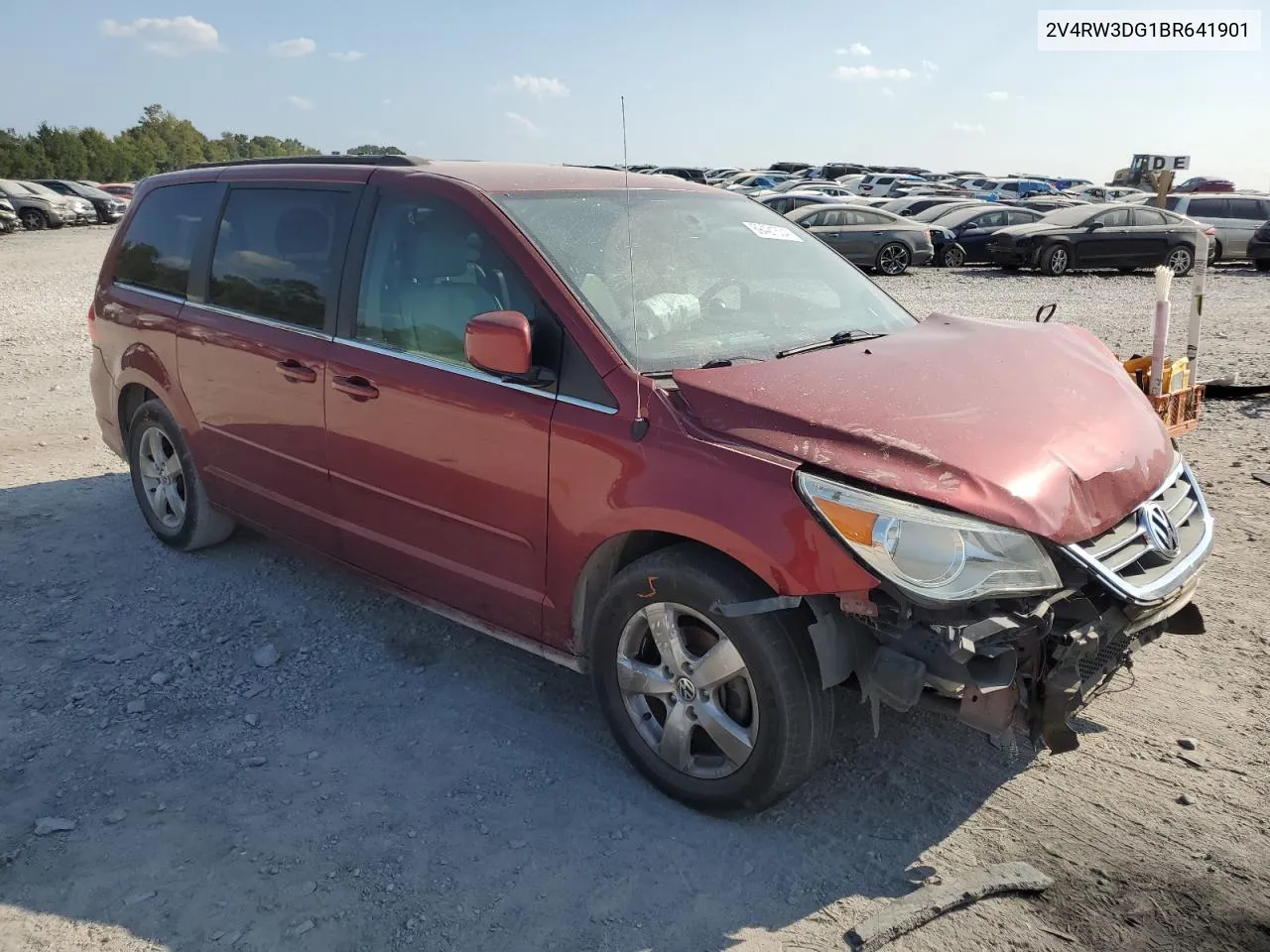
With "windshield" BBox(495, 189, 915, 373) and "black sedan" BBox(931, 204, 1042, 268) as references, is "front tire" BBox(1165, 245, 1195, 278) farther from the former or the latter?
"windshield" BBox(495, 189, 915, 373)

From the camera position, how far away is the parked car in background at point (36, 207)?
33938 mm

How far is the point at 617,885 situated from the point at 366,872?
0.75 metres

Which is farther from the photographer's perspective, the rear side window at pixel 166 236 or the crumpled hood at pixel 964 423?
the rear side window at pixel 166 236

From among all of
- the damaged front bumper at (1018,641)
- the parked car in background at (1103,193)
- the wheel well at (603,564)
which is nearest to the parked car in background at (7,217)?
the wheel well at (603,564)

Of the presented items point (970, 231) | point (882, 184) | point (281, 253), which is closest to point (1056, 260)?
point (970, 231)

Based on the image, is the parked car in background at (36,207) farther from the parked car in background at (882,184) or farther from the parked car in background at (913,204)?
the parked car in background at (882,184)

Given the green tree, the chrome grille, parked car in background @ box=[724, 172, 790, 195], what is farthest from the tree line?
the chrome grille

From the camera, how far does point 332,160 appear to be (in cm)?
458

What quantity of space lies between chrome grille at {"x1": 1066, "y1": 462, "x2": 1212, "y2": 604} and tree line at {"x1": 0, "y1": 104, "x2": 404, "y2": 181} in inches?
1938

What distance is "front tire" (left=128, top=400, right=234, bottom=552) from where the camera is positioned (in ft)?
17.2

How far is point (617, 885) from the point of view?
9.70 ft

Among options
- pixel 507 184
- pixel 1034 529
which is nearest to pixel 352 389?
pixel 507 184

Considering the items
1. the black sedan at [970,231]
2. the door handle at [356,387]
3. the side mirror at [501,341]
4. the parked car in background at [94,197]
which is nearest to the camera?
the side mirror at [501,341]

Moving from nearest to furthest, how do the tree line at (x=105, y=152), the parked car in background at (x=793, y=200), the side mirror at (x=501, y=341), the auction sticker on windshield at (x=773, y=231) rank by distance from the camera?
the side mirror at (x=501, y=341) < the auction sticker on windshield at (x=773, y=231) < the parked car in background at (x=793, y=200) < the tree line at (x=105, y=152)
